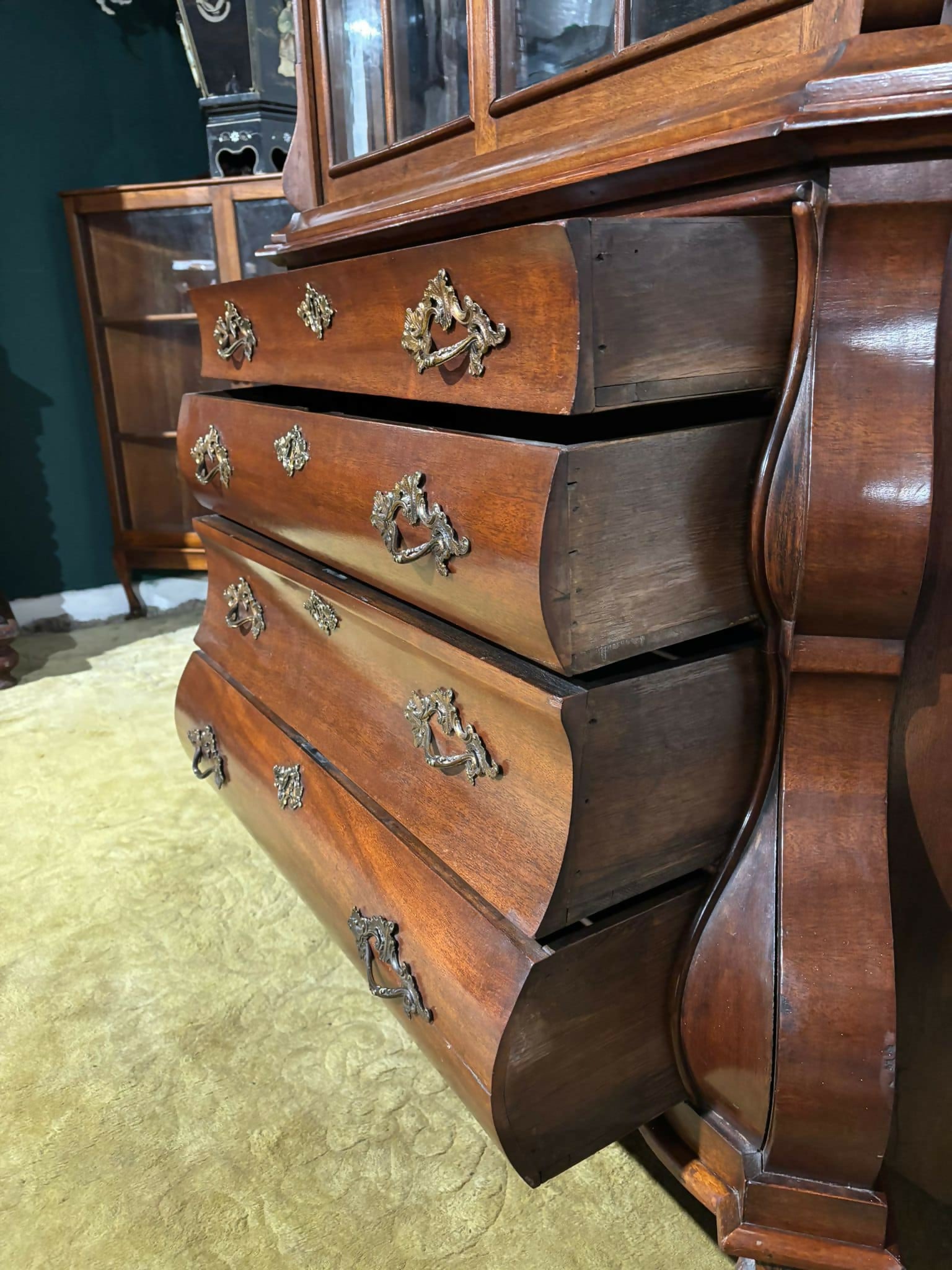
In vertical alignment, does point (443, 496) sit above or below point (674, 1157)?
above

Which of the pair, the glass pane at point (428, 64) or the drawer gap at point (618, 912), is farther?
the glass pane at point (428, 64)

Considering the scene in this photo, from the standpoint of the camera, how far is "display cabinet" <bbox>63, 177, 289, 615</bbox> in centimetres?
225

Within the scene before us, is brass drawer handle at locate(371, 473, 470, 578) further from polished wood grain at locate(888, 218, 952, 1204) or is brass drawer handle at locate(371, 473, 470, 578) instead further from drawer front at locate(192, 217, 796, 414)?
polished wood grain at locate(888, 218, 952, 1204)

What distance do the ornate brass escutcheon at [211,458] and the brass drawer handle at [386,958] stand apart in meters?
0.55

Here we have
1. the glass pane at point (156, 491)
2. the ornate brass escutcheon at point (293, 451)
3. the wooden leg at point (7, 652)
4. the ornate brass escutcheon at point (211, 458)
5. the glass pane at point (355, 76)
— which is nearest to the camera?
the ornate brass escutcheon at point (293, 451)

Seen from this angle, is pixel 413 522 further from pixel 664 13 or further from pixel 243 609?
pixel 243 609

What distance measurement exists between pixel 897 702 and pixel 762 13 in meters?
0.46

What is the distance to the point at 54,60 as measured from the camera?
2.36 m

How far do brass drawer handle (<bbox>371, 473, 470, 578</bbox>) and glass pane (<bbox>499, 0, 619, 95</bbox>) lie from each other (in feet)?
1.19

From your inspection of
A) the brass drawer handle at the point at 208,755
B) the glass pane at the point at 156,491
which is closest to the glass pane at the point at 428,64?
the brass drawer handle at the point at 208,755

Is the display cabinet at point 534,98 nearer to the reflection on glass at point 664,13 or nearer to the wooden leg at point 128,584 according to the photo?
the reflection on glass at point 664,13

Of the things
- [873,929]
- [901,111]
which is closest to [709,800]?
[873,929]

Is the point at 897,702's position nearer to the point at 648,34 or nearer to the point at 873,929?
the point at 873,929

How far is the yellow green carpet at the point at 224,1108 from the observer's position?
31.0 inches
